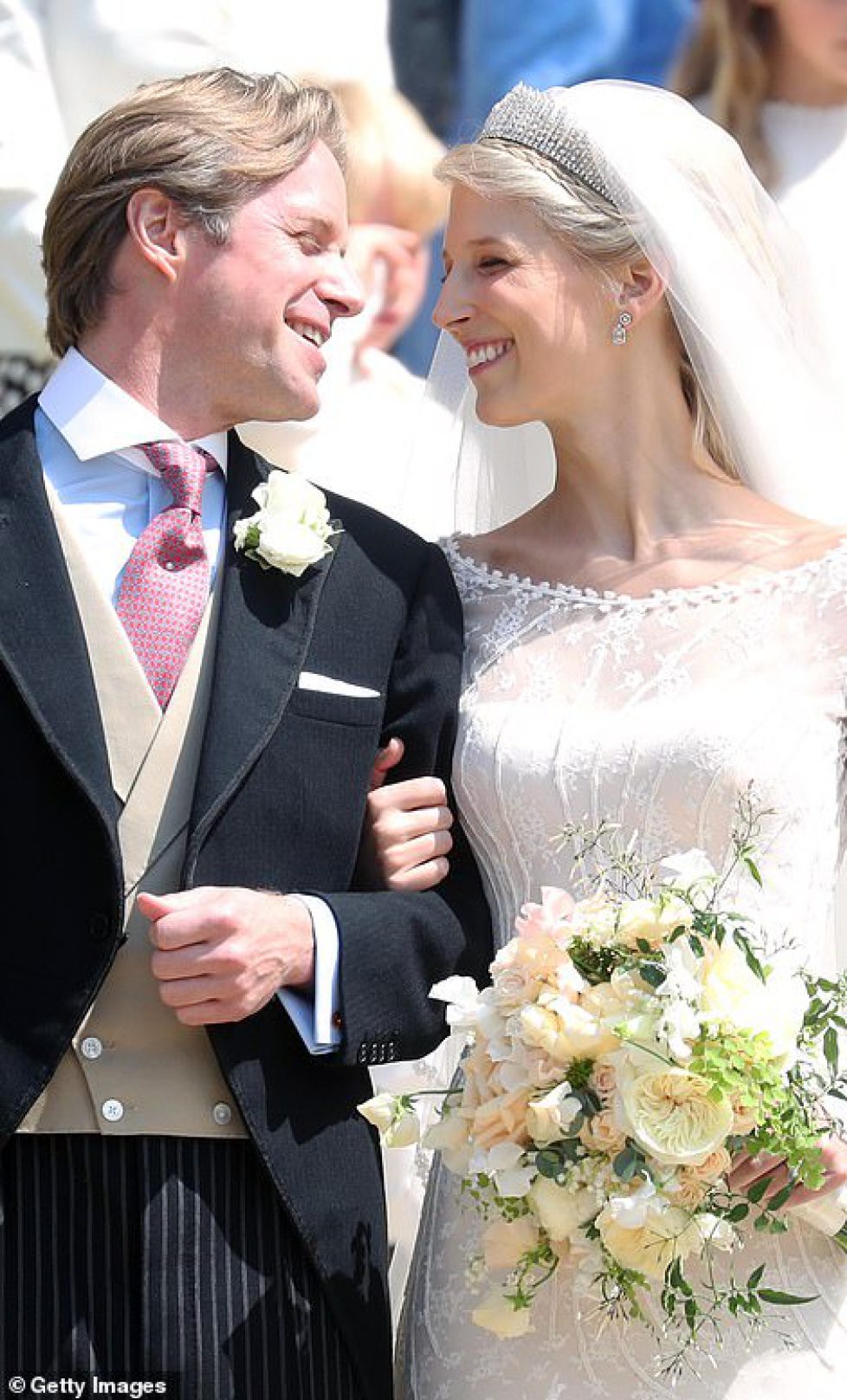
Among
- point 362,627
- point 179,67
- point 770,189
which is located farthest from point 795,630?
point 179,67

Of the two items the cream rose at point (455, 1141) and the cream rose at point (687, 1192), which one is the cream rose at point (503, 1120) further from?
the cream rose at point (687, 1192)

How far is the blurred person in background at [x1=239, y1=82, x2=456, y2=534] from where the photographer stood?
445 centimetres

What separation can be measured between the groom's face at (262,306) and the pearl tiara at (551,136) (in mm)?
339

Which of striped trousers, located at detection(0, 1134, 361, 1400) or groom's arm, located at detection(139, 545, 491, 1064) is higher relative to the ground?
groom's arm, located at detection(139, 545, 491, 1064)

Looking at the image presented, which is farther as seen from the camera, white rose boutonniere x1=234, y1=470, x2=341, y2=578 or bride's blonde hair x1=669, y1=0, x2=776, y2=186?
bride's blonde hair x1=669, y1=0, x2=776, y2=186

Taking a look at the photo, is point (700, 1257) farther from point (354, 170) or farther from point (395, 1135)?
point (354, 170)

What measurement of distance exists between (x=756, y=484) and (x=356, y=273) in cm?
163

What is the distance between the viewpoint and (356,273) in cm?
454

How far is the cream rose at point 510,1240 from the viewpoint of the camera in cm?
244

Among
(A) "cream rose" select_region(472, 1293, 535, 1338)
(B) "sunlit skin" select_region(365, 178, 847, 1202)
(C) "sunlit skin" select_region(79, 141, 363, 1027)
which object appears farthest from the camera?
(B) "sunlit skin" select_region(365, 178, 847, 1202)

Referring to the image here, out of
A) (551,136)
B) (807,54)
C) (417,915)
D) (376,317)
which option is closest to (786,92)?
(807,54)

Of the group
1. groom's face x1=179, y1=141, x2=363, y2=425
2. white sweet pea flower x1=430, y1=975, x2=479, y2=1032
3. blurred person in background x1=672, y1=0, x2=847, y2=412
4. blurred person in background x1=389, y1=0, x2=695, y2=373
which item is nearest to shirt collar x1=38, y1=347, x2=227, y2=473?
groom's face x1=179, y1=141, x2=363, y2=425

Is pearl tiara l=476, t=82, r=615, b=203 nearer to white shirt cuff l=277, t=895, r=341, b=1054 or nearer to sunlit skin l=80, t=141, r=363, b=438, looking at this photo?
sunlit skin l=80, t=141, r=363, b=438

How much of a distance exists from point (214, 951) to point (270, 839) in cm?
23
